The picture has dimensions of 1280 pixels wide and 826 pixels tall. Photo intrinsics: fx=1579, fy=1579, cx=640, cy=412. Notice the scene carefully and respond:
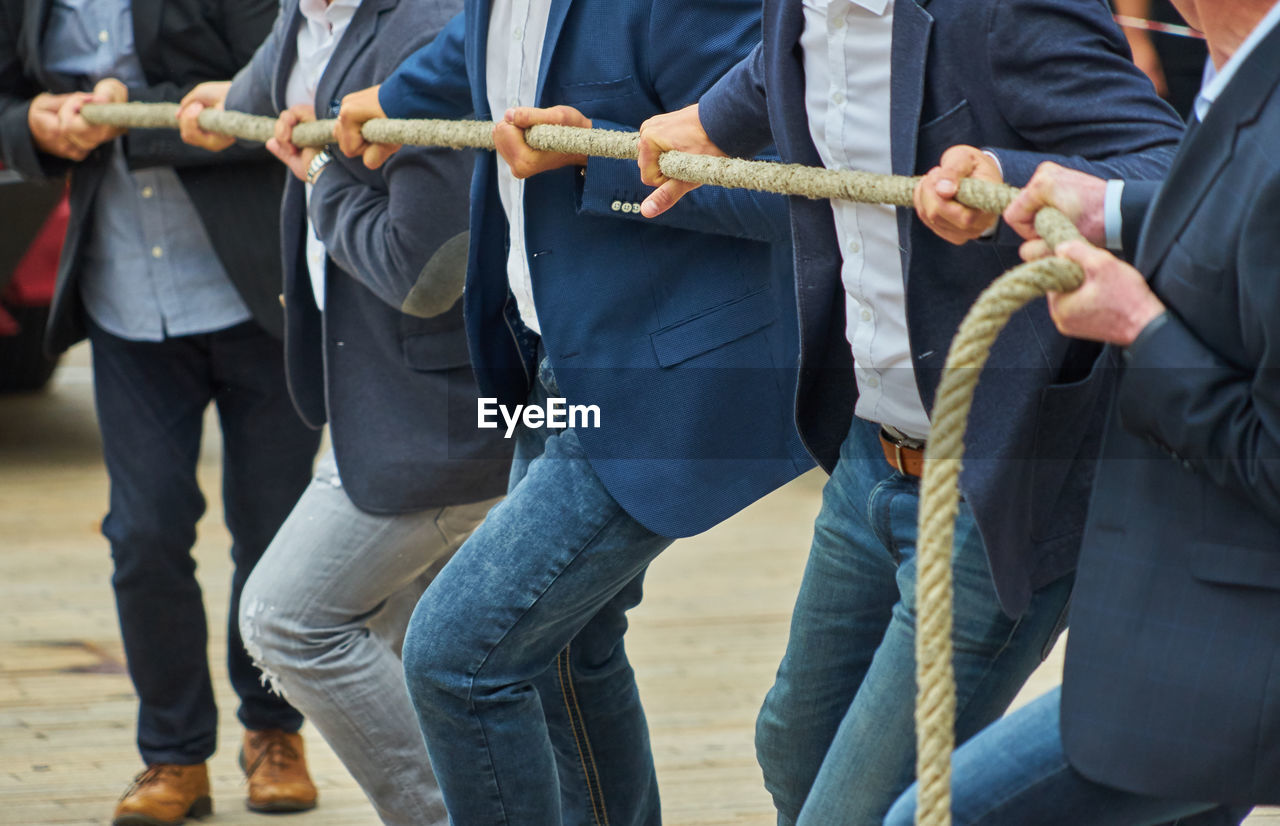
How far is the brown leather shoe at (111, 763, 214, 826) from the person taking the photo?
8.64 ft

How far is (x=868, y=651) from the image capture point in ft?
5.62

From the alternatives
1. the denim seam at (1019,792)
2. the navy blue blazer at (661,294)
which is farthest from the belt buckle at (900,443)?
the denim seam at (1019,792)

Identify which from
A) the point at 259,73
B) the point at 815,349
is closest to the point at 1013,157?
the point at 815,349

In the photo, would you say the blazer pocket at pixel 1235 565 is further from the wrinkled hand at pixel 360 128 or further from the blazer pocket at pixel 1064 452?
the wrinkled hand at pixel 360 128

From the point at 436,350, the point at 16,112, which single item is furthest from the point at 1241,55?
the point at 16,112

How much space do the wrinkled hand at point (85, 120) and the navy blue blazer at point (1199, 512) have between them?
1.97 meters

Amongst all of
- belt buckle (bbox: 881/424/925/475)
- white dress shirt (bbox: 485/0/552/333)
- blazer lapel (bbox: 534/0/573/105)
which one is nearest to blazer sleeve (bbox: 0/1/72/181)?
white dress shirt (bbox: 485/0/552/333)

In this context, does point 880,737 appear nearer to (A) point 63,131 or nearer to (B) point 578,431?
(B) point 578,431

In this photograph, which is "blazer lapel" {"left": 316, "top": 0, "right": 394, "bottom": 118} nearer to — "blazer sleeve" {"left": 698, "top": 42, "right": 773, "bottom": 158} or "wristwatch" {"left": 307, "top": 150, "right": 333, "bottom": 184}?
"wristwatch" {"left": 307, "top": 150, "right": 333, "bottom": 184}

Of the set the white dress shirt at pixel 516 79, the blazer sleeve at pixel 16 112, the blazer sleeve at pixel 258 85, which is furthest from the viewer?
the blazer sleeve at pixel 16 112

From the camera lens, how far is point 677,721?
3225 mm

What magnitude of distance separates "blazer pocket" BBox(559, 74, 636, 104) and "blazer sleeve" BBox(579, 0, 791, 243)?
0.11 ft

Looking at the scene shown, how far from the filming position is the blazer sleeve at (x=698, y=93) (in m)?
1.77

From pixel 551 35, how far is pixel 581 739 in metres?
0.89
